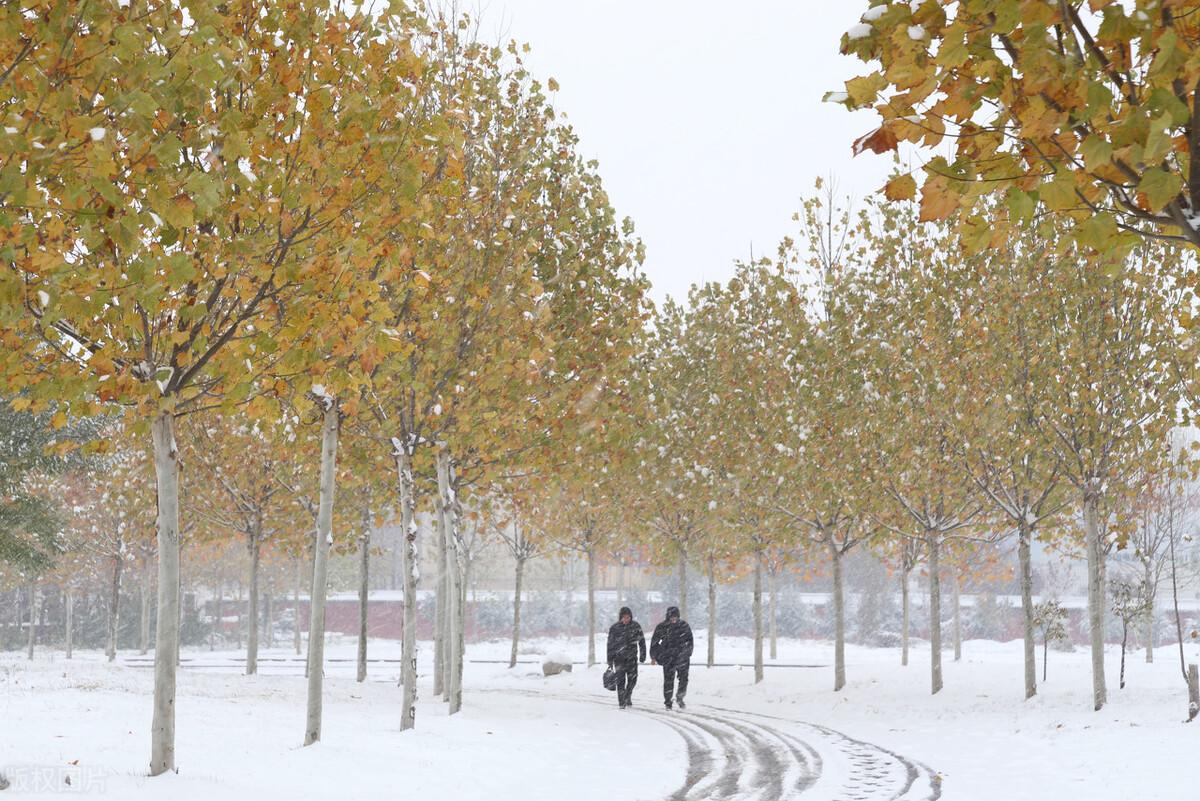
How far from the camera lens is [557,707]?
19.8m

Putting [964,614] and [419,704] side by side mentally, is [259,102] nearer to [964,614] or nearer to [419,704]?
[419,704]

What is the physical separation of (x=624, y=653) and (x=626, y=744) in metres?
5.53

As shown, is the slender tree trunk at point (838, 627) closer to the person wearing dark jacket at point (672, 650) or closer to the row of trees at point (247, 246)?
the person wearing dark jacket at point (672, 650)

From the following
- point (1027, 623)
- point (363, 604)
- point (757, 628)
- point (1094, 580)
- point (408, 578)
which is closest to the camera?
point (408, 578)

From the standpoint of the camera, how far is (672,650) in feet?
63.7

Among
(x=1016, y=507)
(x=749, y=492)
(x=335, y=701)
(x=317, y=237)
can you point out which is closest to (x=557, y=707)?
(x=335, y=701)

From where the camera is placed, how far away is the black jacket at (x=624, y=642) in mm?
19547

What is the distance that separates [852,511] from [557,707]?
7655 mm

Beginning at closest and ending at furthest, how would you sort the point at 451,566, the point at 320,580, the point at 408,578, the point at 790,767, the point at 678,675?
the point at 320,580 < the point at 790,767 < the point at 408,578 < the point at 451,566 < the point at 678,675

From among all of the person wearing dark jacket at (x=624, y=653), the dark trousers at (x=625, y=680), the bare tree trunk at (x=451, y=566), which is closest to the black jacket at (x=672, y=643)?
the person wearing dark jacket at (x=624, y=653)

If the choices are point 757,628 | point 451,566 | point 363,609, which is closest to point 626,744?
point 451,566

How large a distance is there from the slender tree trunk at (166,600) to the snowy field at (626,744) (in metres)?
0.40

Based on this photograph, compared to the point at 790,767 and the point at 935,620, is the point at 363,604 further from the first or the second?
the point at 790,767

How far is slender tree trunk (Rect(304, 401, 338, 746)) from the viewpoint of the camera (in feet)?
37.4
